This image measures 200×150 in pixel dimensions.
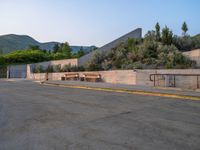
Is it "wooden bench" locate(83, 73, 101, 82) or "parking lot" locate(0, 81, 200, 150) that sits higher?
"wooden bench" locate(83, 73, 101, 82)

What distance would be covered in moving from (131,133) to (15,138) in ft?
8.53

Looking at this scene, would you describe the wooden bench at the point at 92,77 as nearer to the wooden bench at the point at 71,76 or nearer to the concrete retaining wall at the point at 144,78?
the concrete retaining wall at the point at 144,78

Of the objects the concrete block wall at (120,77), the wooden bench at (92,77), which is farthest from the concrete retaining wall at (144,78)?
the wooden bench at (92,77)

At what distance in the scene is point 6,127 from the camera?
20.9 feet

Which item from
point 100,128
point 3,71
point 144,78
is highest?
point 3,71

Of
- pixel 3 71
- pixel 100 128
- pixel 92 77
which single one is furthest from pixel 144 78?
pixel 3 71

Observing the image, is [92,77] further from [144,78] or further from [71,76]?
[144,78]

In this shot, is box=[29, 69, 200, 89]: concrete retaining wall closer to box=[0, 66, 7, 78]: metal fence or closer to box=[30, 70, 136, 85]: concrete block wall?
box=[30, 70, 136, 85]: concrete block wall

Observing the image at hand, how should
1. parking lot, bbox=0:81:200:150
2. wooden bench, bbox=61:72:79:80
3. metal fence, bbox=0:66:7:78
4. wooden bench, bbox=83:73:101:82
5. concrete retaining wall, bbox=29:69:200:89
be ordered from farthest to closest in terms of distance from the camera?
metal fence, bbox=0:66:7:78
wooden bench, bbox=61:72:79:80
wooden bench, bbox=83:73:101:82
concrete retaining wall, bbox=29:69:200:89
parking lot, bbox=0:81:200:150

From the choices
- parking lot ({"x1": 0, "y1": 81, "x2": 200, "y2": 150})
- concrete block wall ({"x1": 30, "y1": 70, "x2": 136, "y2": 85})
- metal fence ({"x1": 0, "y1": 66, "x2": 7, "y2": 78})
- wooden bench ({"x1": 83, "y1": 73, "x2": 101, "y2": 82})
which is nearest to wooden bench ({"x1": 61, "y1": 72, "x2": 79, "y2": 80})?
wooden bench ({"x1": 83, "y1": 73, "x2": 101, "y2": 82})

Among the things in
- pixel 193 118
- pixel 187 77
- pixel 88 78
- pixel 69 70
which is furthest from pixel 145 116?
pixel 69 70

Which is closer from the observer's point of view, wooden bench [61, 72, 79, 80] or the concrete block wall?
the concrete block wall

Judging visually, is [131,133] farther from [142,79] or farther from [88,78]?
[88,78]

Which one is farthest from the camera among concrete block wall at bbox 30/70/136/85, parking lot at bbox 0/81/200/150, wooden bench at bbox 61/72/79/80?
wooden bench at bbox 61/72/79/80
